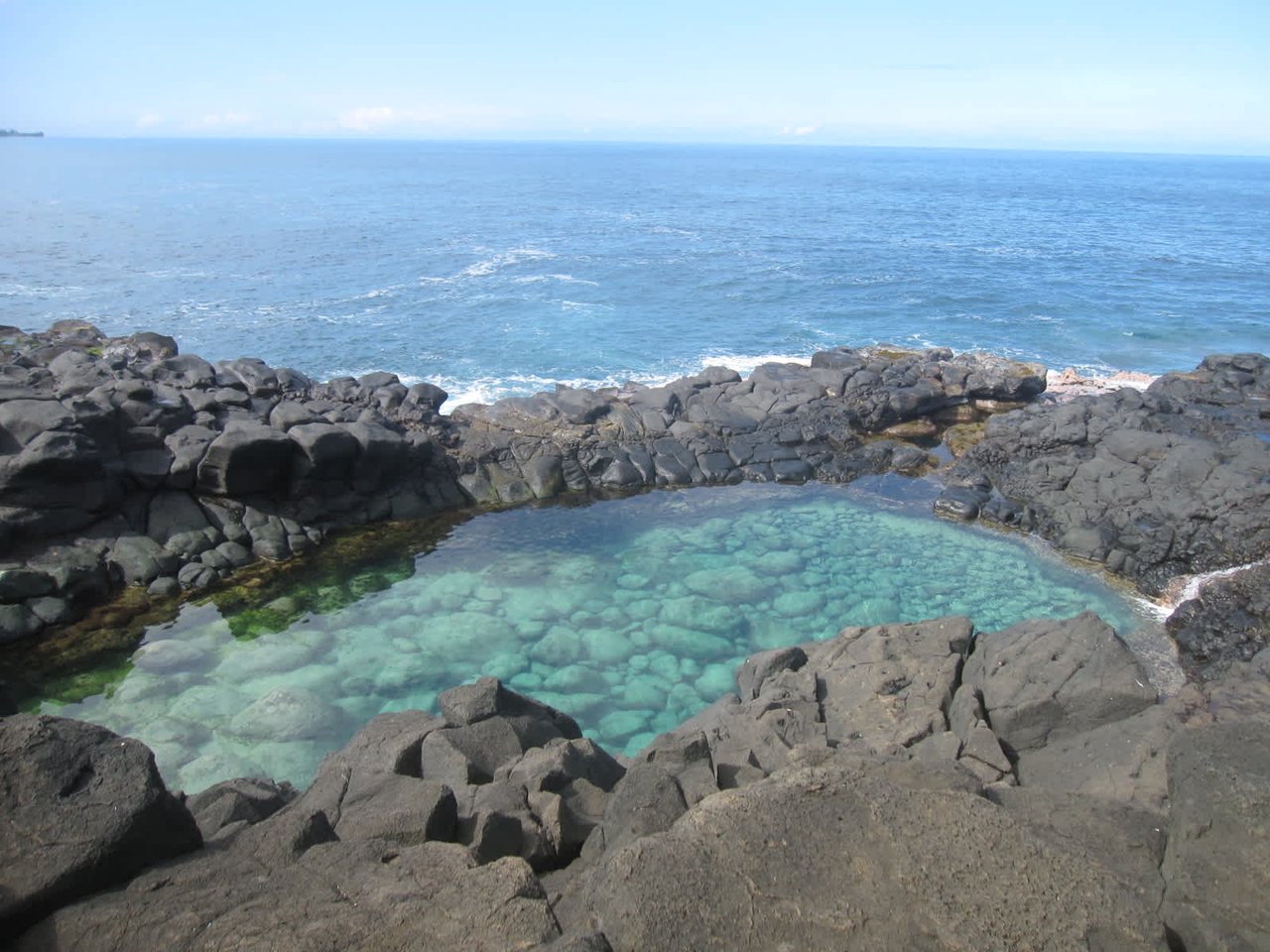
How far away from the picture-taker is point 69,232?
7662 centimetres

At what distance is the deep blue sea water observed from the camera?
147 feet

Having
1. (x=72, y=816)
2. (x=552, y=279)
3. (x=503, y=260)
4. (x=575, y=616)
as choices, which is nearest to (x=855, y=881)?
(x=72, y=816)

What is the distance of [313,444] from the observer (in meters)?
23.7

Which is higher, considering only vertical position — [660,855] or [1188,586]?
[660,855]

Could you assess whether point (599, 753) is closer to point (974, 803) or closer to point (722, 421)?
point (974, 803)

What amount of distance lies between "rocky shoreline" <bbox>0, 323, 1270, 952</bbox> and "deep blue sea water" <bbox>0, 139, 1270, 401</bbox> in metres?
11.6

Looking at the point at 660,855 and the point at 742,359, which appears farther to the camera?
the point at 742,359

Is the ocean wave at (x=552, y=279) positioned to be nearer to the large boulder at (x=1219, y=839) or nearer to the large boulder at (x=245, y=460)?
the large boulder at (x=245, y=460)

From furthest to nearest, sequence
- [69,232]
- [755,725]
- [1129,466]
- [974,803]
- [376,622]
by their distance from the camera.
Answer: [69,232]
[1129,466]
[376,622]
[755,725]
[974,803]

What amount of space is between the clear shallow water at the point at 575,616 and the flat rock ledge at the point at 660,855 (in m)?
5.36

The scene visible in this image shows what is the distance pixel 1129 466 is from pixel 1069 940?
889 inches

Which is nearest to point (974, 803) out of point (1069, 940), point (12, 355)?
point (1069, 940)

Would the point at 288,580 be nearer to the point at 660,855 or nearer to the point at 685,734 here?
the point at 685,734

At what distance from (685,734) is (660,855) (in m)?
5.80
